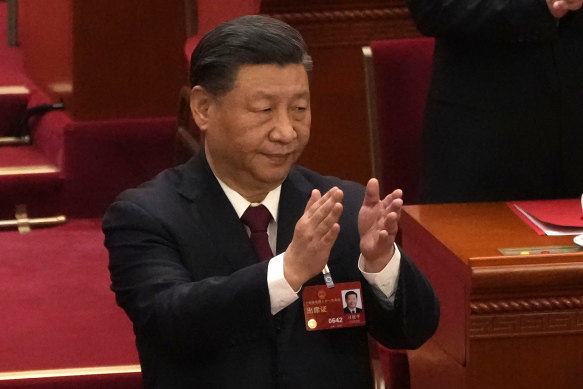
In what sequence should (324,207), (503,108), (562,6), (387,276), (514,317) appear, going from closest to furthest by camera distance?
1. (324,207)
2. (387,276)
3. (514,317)
4. (562,6)
5. (503,108)

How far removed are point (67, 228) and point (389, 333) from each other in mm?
1754

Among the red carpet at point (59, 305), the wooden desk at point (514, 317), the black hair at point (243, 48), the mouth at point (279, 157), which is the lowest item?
the red carpet at point (59, 305)

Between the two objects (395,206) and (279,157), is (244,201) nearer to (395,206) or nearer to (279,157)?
(279,157)

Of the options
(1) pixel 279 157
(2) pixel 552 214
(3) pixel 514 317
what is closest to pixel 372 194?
→ (1) pixel 279 157

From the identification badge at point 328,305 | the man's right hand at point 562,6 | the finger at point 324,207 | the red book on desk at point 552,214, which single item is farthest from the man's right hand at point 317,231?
the man's right hand at point 562,6

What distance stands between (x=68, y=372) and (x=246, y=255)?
33.4 inches

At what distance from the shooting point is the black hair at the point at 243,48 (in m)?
1.40

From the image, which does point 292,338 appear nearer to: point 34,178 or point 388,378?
point 388,378

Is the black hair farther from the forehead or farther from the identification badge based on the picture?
the identification badge

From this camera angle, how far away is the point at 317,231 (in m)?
1.27

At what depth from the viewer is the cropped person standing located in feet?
6.50

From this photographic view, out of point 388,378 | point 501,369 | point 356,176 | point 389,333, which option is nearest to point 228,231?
point 389,333

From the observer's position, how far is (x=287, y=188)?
58.1 inches

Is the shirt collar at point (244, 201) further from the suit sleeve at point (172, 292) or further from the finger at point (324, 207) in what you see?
the finger at point (324, 207)
